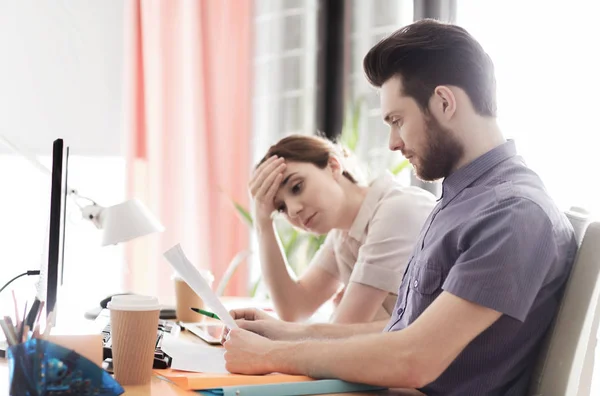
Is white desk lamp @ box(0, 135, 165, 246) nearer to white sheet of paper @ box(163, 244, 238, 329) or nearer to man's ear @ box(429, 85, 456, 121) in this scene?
white sheet of paper @ box(163, 244, 238, 329)

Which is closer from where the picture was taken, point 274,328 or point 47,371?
point 47,371

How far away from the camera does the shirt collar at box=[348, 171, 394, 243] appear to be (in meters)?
2.00

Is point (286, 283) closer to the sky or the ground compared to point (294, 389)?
closer to the ground

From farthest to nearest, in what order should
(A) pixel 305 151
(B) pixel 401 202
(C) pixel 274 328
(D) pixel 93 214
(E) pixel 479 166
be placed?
(A) pixel 305 151 < (B) pixel 401 202 < (D) pixel 93 214 < (C) pixel 274 328 < (E) pixel 479 166

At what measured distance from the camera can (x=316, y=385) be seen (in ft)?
3.53

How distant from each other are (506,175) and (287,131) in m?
2.30

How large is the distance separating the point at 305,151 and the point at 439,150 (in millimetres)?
758

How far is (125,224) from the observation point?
171 centimetres

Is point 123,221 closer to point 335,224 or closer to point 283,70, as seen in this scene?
point 335,224

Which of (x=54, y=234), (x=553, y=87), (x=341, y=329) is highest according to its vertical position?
(x=553, y=87)

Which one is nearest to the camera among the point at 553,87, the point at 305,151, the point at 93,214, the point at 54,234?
the point at 54,234

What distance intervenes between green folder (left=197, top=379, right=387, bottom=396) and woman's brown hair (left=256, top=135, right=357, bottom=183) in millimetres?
998

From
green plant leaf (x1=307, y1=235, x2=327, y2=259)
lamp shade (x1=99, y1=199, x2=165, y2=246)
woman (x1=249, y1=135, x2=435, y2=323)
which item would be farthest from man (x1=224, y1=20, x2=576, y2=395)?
green plant leaf (x1=307, y1=235, x2=327, y2=259)

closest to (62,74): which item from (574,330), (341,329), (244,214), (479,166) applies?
(244,214)
